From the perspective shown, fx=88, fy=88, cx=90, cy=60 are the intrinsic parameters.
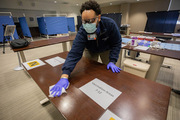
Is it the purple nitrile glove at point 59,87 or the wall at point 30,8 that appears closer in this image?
the purple nitrile glove at point 59,87

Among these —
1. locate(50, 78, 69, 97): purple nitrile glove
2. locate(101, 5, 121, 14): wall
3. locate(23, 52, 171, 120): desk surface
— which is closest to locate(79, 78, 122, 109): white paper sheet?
locate(23, 52, 171, 120): desk surface

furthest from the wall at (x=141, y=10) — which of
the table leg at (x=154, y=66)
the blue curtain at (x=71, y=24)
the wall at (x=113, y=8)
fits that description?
the table leg at (x=154, y=66)

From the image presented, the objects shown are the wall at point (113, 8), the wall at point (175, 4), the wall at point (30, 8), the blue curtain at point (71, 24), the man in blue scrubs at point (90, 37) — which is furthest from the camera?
the wall at point (113, 8)

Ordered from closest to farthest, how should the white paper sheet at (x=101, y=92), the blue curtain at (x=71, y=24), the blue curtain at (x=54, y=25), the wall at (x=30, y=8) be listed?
the white paper sheet at (x=101, y=92) < the blue curtain at (x=54, y=25) < the wall at (x=30, y=8) < the blue curtain at (x=71, y=24)

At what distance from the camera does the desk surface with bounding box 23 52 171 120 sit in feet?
Result: 1.67

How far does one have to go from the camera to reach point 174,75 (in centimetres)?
207

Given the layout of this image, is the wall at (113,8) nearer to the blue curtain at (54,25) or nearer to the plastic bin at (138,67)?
the blue curtain at (54,25)

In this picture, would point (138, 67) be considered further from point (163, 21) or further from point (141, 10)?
point (141, 10)

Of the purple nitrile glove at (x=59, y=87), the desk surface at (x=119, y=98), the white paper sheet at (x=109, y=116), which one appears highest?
the purple nitrile glove at (x=59, y=87)

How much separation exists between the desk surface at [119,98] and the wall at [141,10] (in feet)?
28.8

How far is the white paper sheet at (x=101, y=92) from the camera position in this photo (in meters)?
0.59

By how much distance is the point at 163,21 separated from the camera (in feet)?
12.5

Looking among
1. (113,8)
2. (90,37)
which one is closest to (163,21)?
(90,37)

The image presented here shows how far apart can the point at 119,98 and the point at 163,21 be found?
477cm
